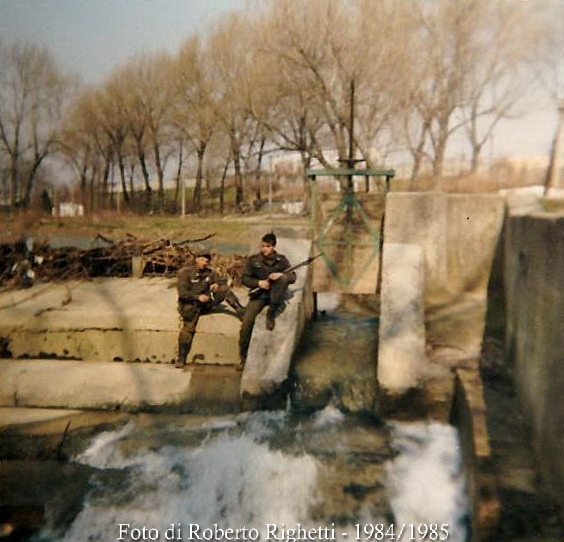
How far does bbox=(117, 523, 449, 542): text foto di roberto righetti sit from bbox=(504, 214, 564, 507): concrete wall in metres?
1.12

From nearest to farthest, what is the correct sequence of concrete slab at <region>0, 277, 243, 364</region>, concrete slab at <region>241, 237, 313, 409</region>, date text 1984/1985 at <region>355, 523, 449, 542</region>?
1. date text 1984/1985 at <region>355, 523, 449, 542</region>
2. concrete slab at <region>241, 237, 313, 409</region>
3. concrete slab at <region>0, 277, 243, 364</region>

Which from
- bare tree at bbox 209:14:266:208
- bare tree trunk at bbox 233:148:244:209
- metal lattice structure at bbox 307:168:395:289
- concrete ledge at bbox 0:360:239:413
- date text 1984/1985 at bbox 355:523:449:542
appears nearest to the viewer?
date text 1984/1985 at bbox 355:523:449:542

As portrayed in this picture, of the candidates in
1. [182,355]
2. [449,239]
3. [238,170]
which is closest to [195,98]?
[238,170]

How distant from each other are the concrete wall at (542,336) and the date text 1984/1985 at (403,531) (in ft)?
3.26

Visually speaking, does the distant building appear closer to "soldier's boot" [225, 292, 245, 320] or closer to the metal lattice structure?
the metal lattice structure

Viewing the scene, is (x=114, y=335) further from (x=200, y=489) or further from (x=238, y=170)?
(x=238, y=170)

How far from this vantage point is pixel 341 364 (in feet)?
22.2

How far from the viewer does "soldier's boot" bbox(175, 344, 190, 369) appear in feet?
22.6

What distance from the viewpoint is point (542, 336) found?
14.9 ft

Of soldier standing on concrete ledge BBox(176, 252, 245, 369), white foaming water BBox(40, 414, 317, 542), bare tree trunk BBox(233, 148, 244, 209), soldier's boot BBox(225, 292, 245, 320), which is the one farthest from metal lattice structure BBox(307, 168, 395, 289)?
bare tree trunk BBox(233, 148, 244, 209)

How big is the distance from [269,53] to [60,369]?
19639 millimetres

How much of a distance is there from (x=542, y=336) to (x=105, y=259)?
7755 mm

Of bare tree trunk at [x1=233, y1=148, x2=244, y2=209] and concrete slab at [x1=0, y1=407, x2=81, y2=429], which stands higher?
bare tree trunk at [x1=233, y1=148, x2=244, y2=209]

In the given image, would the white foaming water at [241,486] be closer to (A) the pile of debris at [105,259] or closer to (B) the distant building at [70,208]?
(A) the pile of debris at [105,259]
